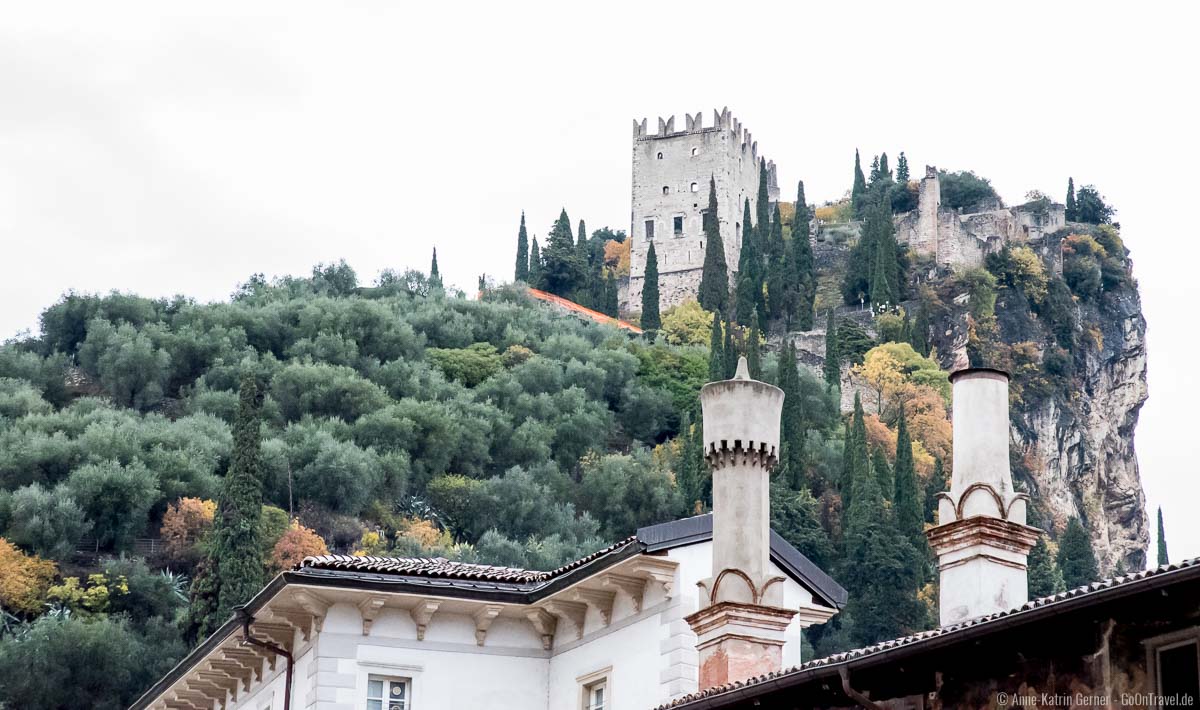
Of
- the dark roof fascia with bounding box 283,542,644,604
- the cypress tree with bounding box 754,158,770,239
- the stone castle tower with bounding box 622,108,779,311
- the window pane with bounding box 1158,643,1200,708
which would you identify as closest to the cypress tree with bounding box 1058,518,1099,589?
the cypress tree with bounding box 754,158,770,239

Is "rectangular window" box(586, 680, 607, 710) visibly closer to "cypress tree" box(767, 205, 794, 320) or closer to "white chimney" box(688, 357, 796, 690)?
"white chimney" box(688, 357, 796, 690)

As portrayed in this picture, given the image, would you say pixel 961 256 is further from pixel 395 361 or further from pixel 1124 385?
pixel 395 361

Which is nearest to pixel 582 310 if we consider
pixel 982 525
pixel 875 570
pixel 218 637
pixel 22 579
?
pixel 875 570

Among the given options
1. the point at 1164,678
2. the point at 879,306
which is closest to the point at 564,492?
the point at 879,306

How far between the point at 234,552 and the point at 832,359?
63060mm

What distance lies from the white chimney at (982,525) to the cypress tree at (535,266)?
14203 cm

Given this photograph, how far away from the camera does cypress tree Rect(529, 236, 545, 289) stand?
167500 mm

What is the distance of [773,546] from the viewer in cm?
2888

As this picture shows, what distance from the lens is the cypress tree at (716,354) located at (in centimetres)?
12650

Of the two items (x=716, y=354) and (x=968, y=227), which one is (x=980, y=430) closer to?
(x=716, y=354)

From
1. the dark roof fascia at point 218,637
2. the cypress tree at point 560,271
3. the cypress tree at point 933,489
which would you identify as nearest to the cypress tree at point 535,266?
the cypress tree at point 560,271

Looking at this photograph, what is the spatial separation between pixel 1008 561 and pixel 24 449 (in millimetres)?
86358

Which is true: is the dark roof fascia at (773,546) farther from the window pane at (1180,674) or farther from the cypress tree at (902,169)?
the cypress tree at (902,169)

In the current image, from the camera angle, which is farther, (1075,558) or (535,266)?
(535,266)
